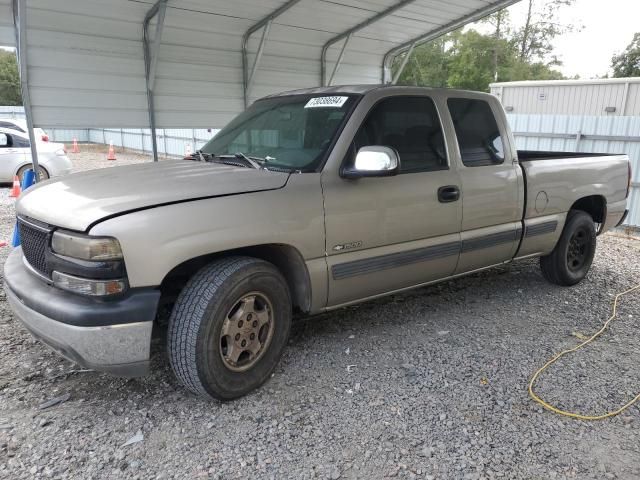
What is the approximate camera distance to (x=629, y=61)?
39000 mm

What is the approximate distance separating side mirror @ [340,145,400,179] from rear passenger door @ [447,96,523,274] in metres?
1.02

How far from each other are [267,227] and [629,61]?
150 ft

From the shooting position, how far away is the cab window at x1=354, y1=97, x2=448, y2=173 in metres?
3.62

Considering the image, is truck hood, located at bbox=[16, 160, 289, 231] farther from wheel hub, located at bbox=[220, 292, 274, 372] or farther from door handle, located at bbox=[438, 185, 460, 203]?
door handle, located at bbox=[438, 185, 460, 203]

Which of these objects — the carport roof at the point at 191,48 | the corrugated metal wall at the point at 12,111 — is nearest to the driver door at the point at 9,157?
the carport roof at the point at 191,48

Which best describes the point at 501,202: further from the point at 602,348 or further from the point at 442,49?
the point at 442,49

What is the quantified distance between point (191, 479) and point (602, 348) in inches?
128

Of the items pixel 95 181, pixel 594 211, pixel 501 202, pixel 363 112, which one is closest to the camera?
pixel 95 181

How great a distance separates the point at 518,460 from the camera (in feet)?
8.50

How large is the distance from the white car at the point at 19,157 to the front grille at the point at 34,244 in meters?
9.89

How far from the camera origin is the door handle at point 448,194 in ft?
12.6

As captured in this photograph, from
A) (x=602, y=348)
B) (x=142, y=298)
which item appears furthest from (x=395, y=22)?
(x=142, y=298)

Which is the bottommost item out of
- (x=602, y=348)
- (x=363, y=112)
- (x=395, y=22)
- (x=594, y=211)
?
(x=602, y=348)

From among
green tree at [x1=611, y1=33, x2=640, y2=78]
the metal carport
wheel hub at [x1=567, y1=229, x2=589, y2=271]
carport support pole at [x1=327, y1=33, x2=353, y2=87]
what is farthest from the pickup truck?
green tree at [x1=611, y1=33, x2=640, y2=78]
